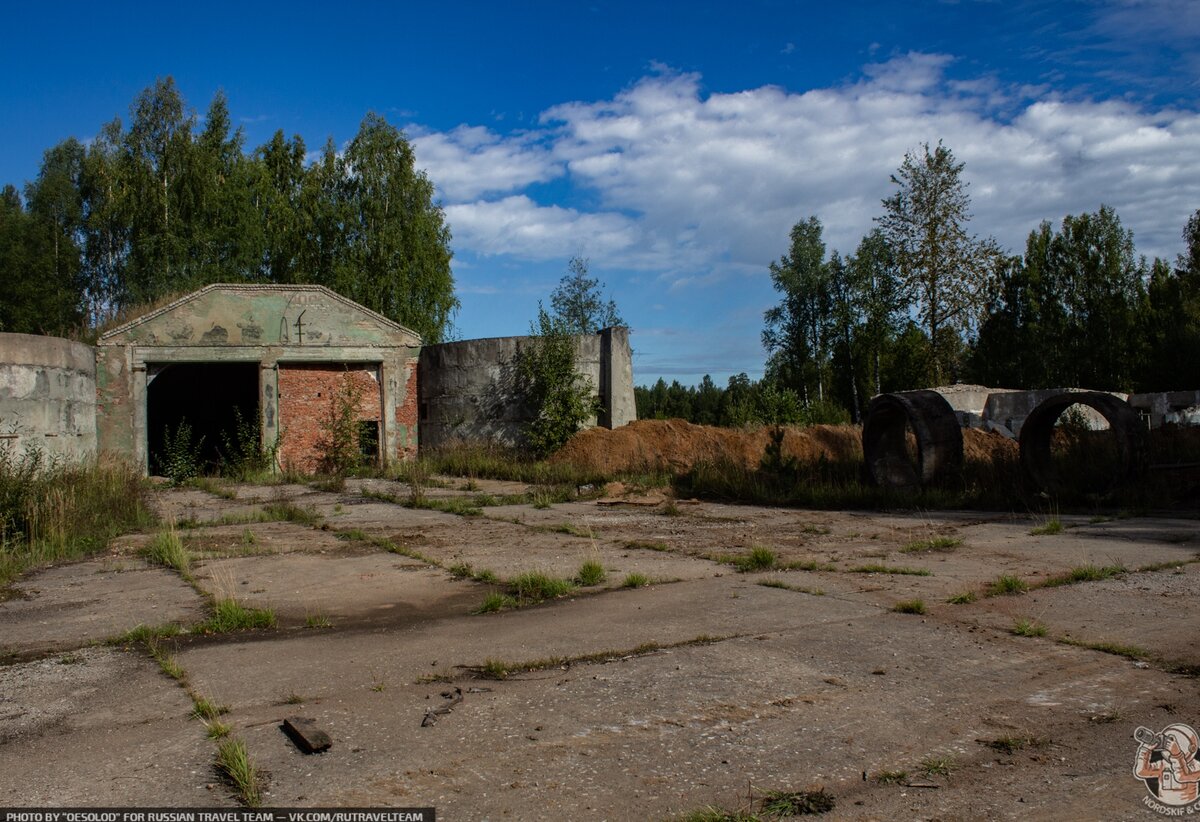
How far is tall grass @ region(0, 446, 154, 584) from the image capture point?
25.1 ft

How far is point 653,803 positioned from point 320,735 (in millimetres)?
1215

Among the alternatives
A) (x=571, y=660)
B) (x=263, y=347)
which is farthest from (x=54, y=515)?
(x=263, y=347)

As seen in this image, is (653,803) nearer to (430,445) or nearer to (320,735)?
(320,735)

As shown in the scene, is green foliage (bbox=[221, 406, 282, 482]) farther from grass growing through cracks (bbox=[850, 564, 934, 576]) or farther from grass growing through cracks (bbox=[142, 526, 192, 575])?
grass growing through cracks (bbox=[850, 564, 934, 576])

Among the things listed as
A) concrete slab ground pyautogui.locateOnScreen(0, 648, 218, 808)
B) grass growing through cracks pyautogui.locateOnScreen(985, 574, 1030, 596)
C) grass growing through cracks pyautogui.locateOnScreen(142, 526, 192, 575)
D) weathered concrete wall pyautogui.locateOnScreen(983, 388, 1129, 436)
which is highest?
weathered concrete wall pyautogui.locateOnScreen(983, 388, 1129, 436)

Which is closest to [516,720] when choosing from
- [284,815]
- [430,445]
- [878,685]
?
[284,815]

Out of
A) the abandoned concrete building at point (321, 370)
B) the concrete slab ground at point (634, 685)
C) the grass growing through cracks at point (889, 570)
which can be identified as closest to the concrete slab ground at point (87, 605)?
the concrete slab ground at point (634, 685)

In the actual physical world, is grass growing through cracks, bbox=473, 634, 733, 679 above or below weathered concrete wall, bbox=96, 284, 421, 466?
below

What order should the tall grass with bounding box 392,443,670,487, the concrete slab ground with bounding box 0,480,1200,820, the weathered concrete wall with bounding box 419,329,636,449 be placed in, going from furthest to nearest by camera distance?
the weathered concrete wall with bounding box 419,329,636,449 < the tall grass with bounding box 392,443,670,487 < the concrete slab ground with bounding box 0,480,1200,820

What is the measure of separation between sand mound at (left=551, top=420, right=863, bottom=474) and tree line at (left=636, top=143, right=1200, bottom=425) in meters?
13.2

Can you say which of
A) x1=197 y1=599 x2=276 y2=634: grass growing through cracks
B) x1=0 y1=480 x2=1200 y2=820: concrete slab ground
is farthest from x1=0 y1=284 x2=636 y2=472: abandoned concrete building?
x1=197 y1=599 x2=276 y2=634: grass growing through cracks

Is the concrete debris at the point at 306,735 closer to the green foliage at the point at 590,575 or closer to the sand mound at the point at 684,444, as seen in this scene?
the green foliage at the point at 590,575

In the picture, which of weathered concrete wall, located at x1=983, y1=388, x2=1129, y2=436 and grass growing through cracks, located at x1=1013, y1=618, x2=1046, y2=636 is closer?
grass growing through cracks, located at x1=1013, y1=618, x2=1046, y2=636

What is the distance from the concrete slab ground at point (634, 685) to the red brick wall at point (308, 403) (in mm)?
12598
